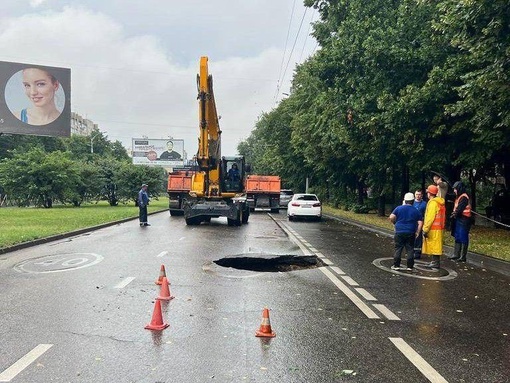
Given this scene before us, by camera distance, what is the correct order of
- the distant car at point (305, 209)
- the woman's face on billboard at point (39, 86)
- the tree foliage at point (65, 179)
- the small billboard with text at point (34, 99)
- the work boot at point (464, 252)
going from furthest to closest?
the tree foliage at point (65, 179), the woman's face on billboard at point (39, 86), the small billboard with text at point (34, 99), the distant car at point (305, 209), the work boot at point (464, 252)

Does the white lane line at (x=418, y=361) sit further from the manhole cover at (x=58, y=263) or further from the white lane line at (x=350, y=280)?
the manhole cover at (x=58, y=263)

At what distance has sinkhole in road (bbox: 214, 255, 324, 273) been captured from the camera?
1086 centimetres

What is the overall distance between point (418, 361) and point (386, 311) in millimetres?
2044

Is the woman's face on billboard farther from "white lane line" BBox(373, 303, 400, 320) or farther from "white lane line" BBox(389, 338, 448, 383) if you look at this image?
"white lane line" BBox(389, 338, 448, 383)

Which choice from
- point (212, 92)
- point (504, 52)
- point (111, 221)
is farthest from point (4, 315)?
point (111, 221)

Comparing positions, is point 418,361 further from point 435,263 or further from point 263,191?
point 263,191

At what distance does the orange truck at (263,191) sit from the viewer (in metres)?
37.8

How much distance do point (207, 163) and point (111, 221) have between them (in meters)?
5.99

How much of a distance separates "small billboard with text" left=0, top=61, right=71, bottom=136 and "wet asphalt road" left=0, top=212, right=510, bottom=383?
2219 centimetres

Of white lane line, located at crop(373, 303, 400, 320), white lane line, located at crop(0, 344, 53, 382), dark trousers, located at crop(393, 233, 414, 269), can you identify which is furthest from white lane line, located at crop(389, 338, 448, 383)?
dark trousers, located at crop(393, 233, 414, 269)

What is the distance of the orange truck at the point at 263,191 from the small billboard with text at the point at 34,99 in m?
13.7

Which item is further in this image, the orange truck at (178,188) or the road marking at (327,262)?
the orange truck at (178,188)

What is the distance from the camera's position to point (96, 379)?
13.9 ft

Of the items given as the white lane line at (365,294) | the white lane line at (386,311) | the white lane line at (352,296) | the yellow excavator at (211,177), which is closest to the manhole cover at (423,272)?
the white lane line at (352,296)
